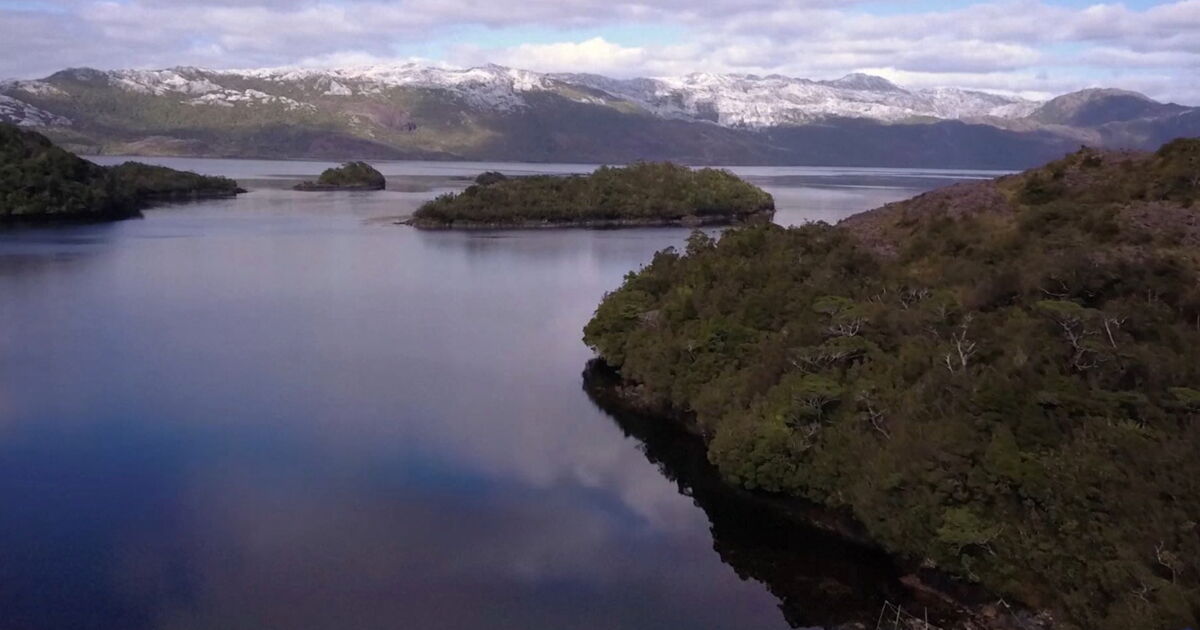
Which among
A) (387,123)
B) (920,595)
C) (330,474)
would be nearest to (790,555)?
(920,595)

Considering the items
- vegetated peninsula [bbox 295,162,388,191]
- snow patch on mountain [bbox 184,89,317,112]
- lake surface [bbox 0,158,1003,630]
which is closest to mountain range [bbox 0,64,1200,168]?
snow patch on mountain [bbox 184,89,317,112]

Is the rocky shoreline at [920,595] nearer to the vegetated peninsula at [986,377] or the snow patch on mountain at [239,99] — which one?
the vegetated peninsula at [986,377]

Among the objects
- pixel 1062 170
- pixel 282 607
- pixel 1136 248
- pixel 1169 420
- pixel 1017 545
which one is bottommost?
pixel 282 607

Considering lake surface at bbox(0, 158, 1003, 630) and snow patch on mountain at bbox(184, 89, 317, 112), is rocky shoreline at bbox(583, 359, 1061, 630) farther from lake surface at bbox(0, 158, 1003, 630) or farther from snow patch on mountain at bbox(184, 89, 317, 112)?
snow patch on mountain at bbox(184, 89, 317, 112)

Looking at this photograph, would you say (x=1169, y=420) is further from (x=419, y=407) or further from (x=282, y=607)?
(x=419, y=407)

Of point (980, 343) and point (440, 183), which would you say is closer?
point (980, 343)

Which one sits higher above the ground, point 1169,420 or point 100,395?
point 1169,420

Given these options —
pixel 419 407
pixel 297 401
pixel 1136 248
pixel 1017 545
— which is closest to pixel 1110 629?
pixel 1017 545
